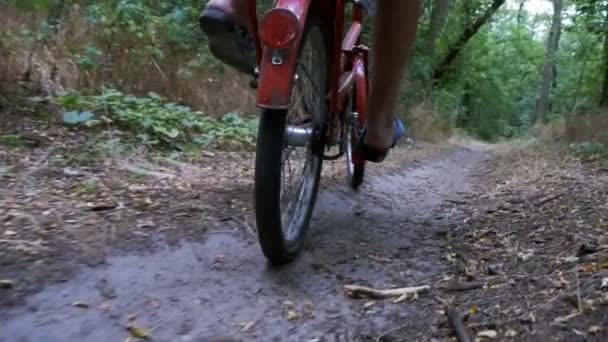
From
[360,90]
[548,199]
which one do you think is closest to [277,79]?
[360,90]

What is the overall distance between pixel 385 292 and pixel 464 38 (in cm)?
1367

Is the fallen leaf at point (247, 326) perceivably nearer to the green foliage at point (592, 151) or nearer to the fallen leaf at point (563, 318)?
the fallen leaf at point (563, 318)

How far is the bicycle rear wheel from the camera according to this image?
1705 millimetres

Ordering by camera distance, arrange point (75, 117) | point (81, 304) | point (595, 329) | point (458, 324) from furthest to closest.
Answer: point (75, 117), point (81, 304), point (458, 324), point (595, 329)

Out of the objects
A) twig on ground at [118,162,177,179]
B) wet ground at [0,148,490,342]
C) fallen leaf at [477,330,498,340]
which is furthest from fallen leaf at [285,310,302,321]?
twig on ground at [118,162,177,179]

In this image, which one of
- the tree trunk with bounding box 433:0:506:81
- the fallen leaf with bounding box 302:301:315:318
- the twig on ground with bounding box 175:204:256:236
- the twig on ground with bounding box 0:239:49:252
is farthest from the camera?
the tree trunk with bounding box 433:0:506:81

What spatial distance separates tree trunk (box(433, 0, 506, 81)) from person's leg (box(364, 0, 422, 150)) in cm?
1222

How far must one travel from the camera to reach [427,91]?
11.2 m

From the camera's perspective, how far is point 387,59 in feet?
6.68

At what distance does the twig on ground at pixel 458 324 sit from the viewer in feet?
4.46

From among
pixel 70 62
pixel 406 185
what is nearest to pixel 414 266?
pixel 406 185

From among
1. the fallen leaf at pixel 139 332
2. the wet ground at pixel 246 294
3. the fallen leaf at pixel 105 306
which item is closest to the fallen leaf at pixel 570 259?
the wet ground at pixel 246 294

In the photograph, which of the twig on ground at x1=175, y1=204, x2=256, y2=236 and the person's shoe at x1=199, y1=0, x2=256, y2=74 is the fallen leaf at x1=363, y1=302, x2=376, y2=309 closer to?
the twig on ground at x1=175, y1=204, x2=256, y2=236

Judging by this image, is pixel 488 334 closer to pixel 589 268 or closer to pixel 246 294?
pixel 589 268
